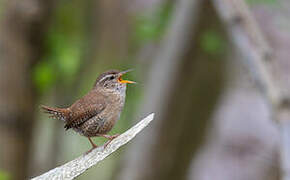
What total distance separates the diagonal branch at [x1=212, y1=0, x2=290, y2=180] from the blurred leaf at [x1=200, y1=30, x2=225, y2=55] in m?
1.63

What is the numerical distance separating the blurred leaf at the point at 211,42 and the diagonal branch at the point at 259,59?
1629 mm

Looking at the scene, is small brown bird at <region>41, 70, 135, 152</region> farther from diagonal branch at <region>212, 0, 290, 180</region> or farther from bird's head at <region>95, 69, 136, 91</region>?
diagonal branch at <region>212, 0, 290, 180</region>

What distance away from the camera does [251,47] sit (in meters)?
3.64

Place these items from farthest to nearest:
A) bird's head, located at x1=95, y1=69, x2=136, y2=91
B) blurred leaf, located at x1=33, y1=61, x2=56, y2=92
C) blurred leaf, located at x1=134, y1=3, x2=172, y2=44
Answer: blurred leaf, located at x1=134, y1=3, x2=172, y2=44, blurred leaf, located at x1=33, y1=61, x2=56, y2=92, bird's head, located at x1=95, y1=69, x2=136, y2=91

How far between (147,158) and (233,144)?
6.02 metres

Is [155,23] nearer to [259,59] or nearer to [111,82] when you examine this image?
[259,59]

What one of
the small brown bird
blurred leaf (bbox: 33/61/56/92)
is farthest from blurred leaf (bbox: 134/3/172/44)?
the small brown bird

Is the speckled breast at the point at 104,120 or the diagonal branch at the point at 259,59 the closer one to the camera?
the speckled breast at the point at 104,120

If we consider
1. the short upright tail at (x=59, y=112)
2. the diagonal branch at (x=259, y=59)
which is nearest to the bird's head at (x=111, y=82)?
the short upright tail at (x=59, y=112)

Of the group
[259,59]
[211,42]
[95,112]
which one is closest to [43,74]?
[211,42]

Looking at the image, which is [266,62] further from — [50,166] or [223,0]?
[50,166]

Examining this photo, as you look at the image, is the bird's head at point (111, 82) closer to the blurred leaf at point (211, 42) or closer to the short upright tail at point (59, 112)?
the short upright tail at point (59, 112)

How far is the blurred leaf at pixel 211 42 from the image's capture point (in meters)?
5.66

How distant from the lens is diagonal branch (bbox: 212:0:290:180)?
328 centimetres
